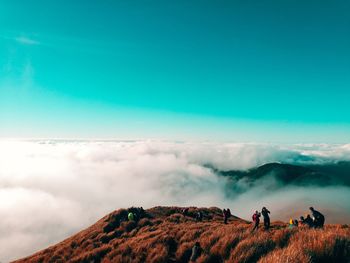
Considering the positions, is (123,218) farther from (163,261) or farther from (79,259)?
(163,261)

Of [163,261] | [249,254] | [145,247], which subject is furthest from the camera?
[145,247]

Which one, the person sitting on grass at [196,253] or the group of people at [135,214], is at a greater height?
the person sitting on grass at [196,253]

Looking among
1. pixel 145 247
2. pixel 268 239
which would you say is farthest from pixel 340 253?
pixel 145 247

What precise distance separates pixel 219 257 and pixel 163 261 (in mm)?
2612

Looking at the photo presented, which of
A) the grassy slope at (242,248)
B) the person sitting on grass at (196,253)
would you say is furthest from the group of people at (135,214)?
the person sitting on grass at (196,253)

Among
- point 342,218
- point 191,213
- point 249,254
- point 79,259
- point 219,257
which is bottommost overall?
point 342,218

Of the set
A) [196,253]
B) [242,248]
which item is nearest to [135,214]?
[196,253]

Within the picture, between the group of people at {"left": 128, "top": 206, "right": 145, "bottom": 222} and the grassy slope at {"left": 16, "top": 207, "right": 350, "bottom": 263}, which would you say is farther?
the group of people at {"left": 128, "top": 206, "right": 145, "bottom": 222}

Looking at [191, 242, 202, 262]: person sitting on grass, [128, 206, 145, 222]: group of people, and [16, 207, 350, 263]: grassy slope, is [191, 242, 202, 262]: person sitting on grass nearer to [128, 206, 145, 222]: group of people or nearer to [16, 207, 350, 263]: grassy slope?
[16, 207, 350, 263]: grassy slope

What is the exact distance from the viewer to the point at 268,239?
9.00 m

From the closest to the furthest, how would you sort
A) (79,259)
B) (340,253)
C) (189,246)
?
1. (340,253)
2. (189,246)
3. (79,259)

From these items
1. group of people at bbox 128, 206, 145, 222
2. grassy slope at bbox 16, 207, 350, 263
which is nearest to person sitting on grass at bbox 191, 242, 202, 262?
grassy slope at bbox 16, 207, 350, 263

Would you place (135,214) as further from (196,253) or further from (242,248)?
(242,248)

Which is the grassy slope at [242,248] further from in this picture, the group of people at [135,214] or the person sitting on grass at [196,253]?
the group of people at [135,214]
